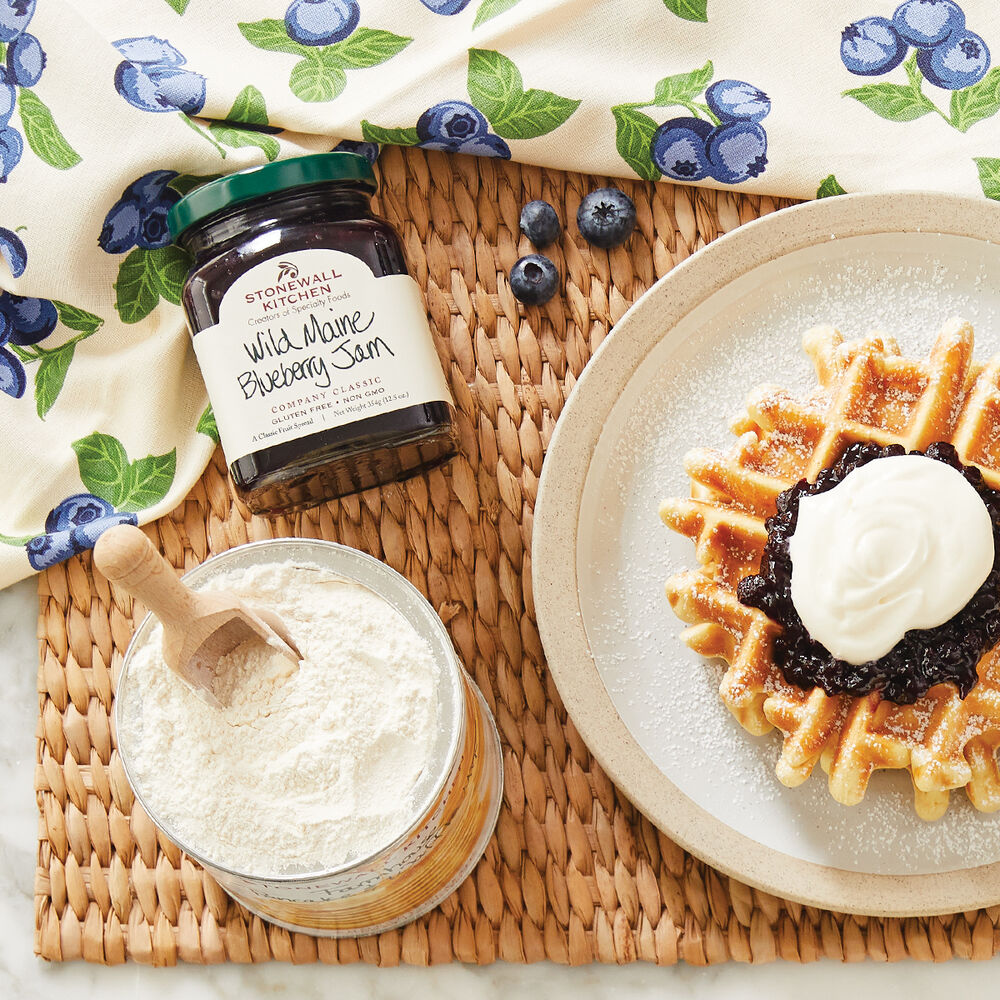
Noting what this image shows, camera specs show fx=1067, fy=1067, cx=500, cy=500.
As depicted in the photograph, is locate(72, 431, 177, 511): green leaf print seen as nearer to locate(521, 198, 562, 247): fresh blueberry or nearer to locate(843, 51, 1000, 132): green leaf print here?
locate(521, 198, 562, 247): fresh blueberry

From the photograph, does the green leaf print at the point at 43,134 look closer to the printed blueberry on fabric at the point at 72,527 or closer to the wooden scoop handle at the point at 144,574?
the printed blueberry on fabric at the point at 72,527

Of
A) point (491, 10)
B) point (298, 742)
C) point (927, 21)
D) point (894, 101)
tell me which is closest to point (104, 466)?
point (298, 742)

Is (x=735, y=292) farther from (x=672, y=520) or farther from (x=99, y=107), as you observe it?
(x=99, y=107)

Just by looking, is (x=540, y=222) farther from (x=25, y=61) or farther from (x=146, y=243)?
(x=25, y=61)

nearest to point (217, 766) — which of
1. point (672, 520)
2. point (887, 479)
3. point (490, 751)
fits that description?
point (490, 751)

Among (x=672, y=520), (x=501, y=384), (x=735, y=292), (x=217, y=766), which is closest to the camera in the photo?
(x=217, y=766)

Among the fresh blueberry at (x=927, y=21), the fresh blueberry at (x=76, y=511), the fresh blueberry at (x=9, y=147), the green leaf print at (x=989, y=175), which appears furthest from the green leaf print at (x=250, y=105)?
the green leaf print at (x=989, y=175)
